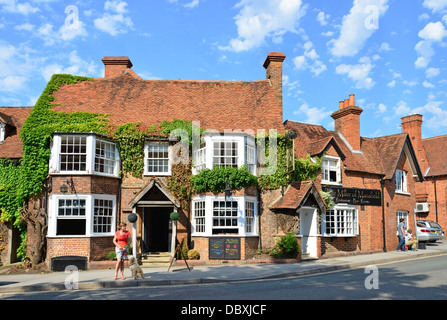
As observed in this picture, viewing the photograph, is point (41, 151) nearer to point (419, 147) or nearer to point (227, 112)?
point (227, 112)

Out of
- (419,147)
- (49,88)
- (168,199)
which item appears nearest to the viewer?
(168,199)

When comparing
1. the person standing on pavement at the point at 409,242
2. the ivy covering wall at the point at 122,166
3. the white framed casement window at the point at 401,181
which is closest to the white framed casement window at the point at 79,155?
the ivy covering wall at the point at 122,166

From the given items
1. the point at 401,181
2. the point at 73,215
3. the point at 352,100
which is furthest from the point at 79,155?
the point at 401,181

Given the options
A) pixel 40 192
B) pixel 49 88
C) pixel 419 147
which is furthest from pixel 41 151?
pixel 419 147

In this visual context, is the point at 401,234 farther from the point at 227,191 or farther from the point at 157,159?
the point at 157,159

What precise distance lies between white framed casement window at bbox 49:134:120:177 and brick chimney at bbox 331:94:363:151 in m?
14.9

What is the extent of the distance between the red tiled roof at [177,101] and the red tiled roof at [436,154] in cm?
2083

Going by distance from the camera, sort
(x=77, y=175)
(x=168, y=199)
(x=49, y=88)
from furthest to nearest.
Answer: (x=49, y=88)
(x=168, y=199)
(x=77, y=175)

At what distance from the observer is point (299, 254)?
17734mm

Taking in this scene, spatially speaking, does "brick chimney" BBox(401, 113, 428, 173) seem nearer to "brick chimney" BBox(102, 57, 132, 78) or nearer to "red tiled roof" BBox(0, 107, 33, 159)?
"brick chimney" BBox(102, 57, 132, 78)

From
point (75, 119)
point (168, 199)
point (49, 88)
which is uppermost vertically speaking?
point (49, 88)

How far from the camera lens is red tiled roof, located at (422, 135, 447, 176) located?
33688mm

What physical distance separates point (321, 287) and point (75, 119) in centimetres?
1428

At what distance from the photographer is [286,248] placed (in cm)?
1750
